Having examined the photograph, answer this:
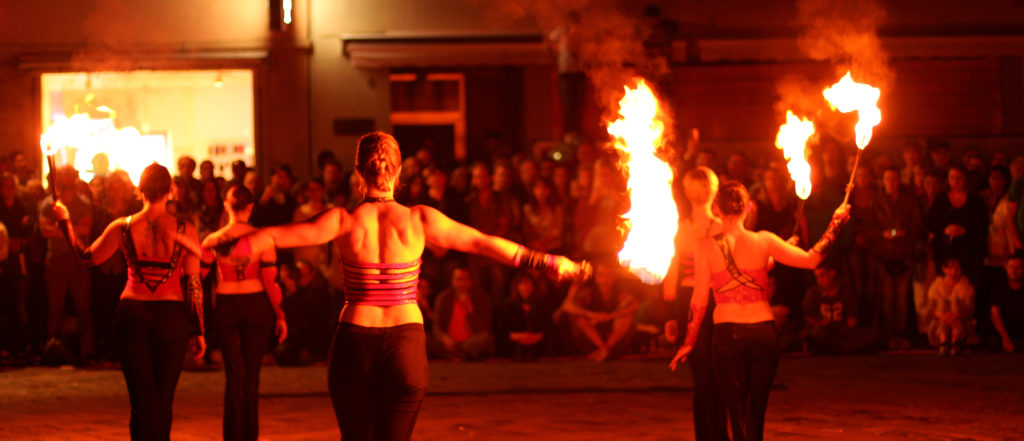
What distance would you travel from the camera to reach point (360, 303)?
5.91m

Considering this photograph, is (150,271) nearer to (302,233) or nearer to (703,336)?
(302,233)

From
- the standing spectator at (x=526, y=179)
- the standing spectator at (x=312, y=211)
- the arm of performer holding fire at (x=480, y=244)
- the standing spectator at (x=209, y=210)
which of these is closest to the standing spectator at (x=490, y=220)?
the standing spectator at (x=526, y=179)

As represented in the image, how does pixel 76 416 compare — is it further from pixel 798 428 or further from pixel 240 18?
pixel 240 18

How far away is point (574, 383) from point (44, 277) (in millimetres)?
5737

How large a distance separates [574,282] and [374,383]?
27.0 feet

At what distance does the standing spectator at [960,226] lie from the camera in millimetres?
13898

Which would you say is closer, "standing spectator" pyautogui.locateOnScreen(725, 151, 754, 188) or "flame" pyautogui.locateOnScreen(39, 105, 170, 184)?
"flame" pyautogui.locateOnScreen(39, 105, 170, 184)

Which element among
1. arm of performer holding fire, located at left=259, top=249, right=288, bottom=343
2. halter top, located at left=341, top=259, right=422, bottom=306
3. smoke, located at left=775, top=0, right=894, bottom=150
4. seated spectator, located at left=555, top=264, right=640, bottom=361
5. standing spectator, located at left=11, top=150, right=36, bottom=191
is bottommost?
seated spectator, located at left=555, top=264, right=640, bottom=361

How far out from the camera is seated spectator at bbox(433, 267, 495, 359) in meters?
13.9

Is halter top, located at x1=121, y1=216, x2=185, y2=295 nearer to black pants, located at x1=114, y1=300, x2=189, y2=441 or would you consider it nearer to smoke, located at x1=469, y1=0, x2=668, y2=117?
black pants, located at x1=114, y1=300, x2=189, y2=441

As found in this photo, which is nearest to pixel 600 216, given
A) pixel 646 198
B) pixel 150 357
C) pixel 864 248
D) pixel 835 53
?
pixel 864 248

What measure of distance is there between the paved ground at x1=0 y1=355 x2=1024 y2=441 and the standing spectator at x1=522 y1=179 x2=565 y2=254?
1.19 meters

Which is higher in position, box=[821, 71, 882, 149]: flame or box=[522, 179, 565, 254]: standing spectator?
box=[821, 71, 882, 149]: flame

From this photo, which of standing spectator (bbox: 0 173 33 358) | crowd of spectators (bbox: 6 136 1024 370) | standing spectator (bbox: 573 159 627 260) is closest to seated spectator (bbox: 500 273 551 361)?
crowd of spectators (bbox: 6 136 1024 370)
